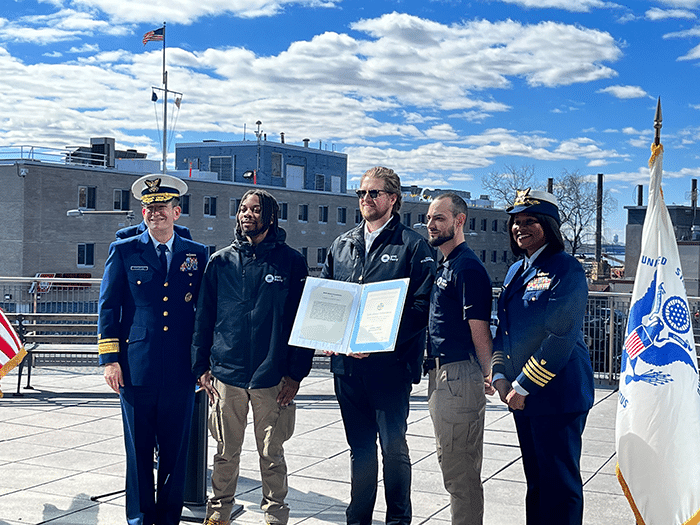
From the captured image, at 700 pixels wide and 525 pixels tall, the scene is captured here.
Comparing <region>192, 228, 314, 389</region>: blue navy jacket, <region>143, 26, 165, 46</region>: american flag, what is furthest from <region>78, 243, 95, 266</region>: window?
<region>192, 228, 314, 389</region>: blue navy jacket

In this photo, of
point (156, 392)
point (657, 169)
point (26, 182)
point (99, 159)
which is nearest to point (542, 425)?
point (657, 169)

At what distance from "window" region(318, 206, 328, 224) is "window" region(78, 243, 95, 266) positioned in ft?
76.7

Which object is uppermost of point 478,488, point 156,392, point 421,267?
point 421,267

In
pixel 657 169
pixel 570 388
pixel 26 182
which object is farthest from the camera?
pixel 26 182

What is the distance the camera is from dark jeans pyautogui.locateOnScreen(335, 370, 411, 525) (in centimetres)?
527

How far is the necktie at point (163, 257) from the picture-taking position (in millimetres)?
5699

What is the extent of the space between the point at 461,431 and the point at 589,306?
26.3 ft

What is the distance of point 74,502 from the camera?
6434 millimetres

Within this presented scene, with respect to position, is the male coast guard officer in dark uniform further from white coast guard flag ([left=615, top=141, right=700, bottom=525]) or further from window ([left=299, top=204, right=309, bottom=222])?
window ([left=299, top=204, right=309, bottom=222])

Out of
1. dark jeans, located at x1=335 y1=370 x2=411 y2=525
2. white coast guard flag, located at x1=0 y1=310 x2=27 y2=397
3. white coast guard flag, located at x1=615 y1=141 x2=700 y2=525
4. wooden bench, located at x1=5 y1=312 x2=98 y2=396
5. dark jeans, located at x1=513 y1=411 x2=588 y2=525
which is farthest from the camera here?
wooden bench, located at x1=5 y1=312 x2=98 y2=396

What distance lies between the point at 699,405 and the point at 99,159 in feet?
198

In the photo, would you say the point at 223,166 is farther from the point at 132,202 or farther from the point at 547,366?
the point at 547,366

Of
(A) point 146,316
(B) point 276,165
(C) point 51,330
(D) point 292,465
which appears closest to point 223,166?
(B) point 276,165

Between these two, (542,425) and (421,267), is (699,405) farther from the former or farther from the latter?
(421,267)
